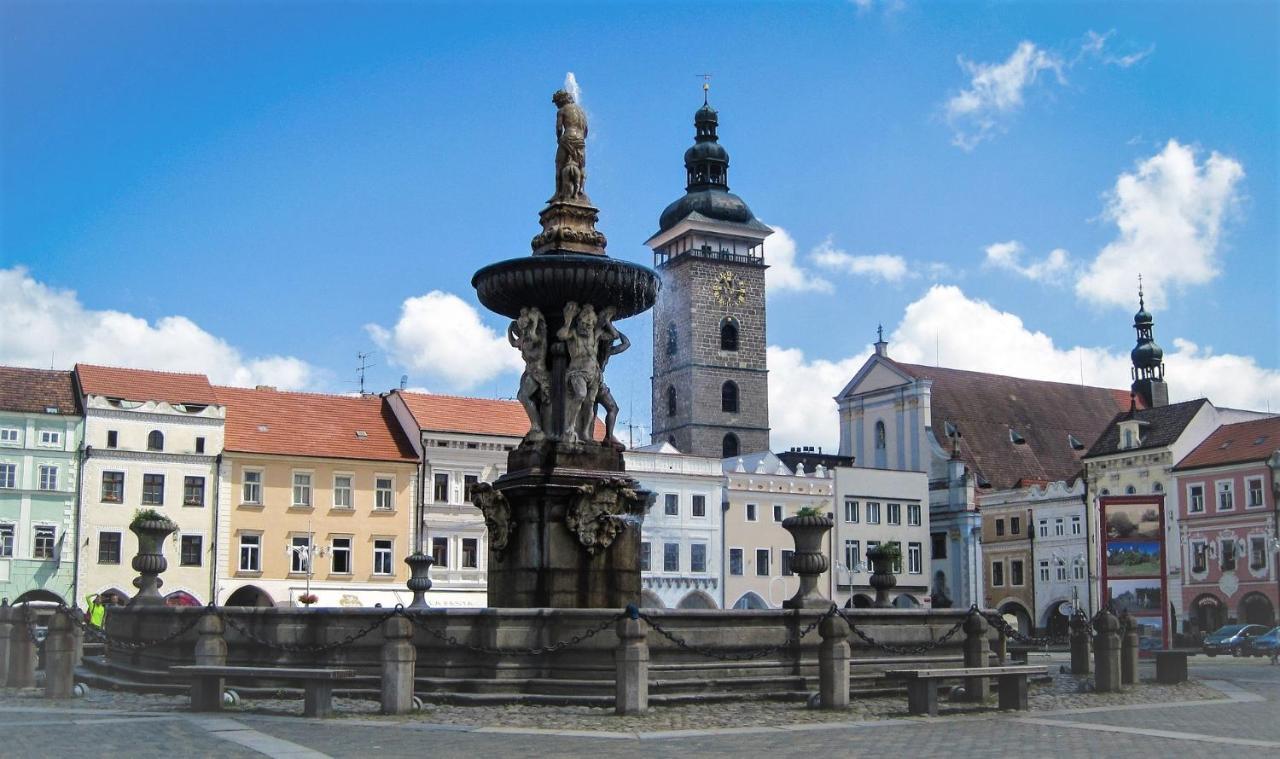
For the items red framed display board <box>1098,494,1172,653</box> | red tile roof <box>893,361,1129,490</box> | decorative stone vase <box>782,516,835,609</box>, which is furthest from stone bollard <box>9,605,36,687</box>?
red tile roof <box>893,361,1129,490</box>

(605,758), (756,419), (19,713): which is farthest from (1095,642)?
(756,419)

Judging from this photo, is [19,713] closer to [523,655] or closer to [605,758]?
[523,655]

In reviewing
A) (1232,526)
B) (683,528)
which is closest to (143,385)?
(683,528)

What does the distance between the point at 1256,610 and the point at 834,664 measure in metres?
47.7

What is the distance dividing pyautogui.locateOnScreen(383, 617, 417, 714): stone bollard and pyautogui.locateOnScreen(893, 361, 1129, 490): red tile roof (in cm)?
6460

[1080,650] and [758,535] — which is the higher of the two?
[758,535]

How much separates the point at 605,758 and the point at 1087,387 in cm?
8541

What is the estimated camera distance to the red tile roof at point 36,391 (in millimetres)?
48062

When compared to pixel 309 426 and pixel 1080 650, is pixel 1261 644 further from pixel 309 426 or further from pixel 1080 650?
pixel 309 426

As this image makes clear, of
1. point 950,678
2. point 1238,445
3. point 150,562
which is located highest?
point 1238,445

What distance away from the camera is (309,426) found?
53125mm

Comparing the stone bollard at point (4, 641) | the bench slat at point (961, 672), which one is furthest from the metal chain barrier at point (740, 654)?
the stone bollard at point (4, 641)

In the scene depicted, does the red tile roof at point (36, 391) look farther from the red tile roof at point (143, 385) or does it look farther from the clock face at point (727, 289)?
the clock face at point (727, 289)

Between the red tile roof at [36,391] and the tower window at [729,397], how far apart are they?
46700 mm
